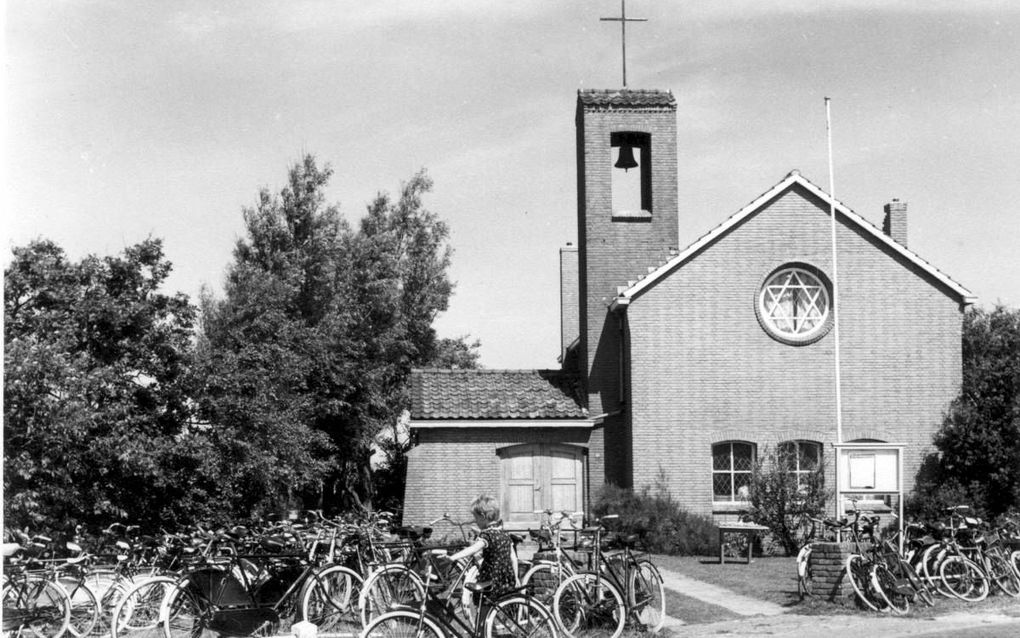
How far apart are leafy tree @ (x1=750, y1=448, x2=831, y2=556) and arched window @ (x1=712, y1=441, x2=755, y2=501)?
6.89 ft

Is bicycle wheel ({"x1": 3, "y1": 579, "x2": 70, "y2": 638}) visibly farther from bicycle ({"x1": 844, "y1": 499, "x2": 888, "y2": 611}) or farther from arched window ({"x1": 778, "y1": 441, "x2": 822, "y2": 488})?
arched window ({"x1": 778, "y1": 441, "x2": 822, "y2": 488})

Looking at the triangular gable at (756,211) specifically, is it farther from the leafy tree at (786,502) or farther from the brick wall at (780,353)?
the leafy tree at (786,502)

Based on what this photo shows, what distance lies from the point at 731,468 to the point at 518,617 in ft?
49.5

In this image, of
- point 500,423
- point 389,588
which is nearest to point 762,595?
point 389,588

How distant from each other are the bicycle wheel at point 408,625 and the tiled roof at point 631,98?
19.6m

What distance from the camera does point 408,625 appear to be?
29.1 ft

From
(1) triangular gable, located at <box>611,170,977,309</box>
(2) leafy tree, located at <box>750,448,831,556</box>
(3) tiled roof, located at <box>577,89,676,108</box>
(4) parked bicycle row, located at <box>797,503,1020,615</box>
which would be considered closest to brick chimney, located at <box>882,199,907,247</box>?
(1) triangular gable, located at <box>611,170,977,309</box>

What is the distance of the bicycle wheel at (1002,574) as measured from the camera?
14.6 meters

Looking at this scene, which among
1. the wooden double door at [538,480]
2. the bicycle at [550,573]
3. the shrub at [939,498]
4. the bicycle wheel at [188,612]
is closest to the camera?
the bicycle wheel at [188,612]

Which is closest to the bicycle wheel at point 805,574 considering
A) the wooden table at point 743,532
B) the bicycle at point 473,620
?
the bicycle at point 473,620

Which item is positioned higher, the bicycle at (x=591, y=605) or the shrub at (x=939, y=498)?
the shrub at (x=939, y=498)

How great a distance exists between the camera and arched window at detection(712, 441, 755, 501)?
24281 millimetres

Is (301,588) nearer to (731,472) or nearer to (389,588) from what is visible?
(389,588)

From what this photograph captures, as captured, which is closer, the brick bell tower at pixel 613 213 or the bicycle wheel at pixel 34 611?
the bicycle wheel at pixel 34 611
